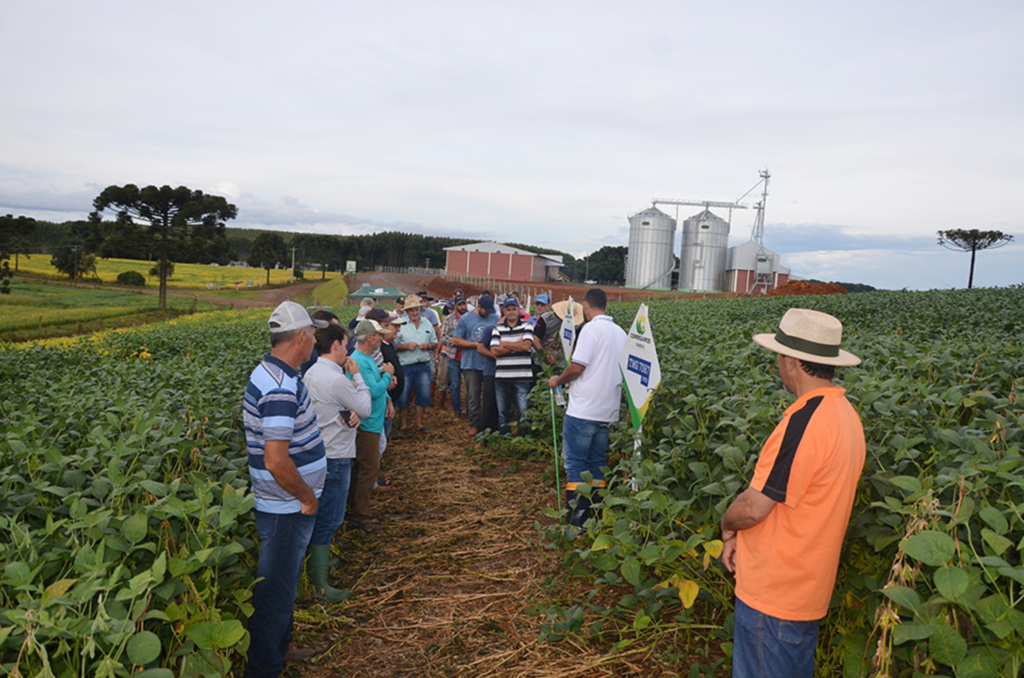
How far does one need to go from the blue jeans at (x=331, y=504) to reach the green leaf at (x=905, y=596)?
358cm

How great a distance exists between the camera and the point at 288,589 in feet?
11.3

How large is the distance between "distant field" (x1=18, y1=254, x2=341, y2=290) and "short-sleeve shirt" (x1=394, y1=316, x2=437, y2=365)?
69.2 meters

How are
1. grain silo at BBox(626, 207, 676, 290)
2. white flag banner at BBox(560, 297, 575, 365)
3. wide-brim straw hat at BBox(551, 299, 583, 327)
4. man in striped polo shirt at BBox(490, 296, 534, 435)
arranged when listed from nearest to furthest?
white flag banner at BBox(560, 297, 575, 365), man in striped polo shirt at BBox(490, 296, 534, 435), wide-brim straw hat at BBox(551, 299, 583, 327), grain silo at BBox(626, 207, 676, 290)

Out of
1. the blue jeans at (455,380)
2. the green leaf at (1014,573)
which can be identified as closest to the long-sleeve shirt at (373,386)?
the green leaf at (1014,573)

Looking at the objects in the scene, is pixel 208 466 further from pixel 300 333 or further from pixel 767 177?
pixel 767 177

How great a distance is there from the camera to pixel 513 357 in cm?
815

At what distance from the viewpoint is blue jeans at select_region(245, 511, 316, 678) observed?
3326mm

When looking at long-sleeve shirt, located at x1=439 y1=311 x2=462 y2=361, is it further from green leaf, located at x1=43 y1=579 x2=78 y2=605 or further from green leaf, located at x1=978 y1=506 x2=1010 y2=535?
green leaf, located at x1=978 y1=506 x2=1010 y2=535

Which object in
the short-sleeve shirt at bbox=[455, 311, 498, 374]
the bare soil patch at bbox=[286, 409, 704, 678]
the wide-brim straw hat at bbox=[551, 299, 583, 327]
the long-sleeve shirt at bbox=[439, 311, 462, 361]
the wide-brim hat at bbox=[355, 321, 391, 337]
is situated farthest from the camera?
the long-sleeve shirt at bbox=[439, 311, 462, 361]

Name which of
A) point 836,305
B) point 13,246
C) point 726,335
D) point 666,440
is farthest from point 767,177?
point 13,246

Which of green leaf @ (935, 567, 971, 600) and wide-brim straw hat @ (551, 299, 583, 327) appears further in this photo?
wide-brim straw hat @ (551, 299, 583, 327)

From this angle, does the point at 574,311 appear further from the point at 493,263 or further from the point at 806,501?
the point at 493,263

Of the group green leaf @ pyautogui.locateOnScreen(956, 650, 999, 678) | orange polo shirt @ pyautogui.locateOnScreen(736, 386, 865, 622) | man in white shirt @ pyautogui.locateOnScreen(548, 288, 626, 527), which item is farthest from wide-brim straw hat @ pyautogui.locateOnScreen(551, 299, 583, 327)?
green leaf @ pyautogui.locateOnScreen(956, 650, 999, 678)

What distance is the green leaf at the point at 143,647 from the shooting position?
6.79 ft
